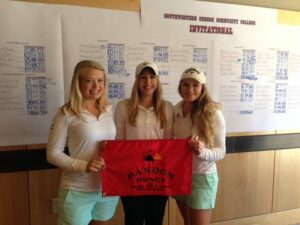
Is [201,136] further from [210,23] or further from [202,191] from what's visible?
[210,23]

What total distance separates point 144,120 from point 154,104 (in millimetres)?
122

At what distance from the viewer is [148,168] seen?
171 centimetres

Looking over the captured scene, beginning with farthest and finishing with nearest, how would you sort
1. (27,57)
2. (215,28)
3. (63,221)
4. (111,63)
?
1. (215,28)
2. (111,63)
3. (27,57)
4. (63,221)

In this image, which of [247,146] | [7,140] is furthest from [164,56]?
[7,140]

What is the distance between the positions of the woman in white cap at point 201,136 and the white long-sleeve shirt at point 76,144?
1.70 ft

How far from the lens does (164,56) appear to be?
2.39m

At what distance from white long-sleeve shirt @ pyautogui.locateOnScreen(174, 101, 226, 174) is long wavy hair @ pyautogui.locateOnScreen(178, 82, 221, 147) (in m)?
0.03

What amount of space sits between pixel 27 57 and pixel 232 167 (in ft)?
6.43

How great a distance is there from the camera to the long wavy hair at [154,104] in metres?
1.74

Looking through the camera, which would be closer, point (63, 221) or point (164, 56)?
point (63, 221)

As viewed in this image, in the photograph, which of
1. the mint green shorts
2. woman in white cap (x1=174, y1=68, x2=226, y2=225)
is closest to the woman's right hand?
the mint green shorts

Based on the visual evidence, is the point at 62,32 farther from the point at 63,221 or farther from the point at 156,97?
the point at 63,221

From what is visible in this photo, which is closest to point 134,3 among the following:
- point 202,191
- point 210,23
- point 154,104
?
point 210,23

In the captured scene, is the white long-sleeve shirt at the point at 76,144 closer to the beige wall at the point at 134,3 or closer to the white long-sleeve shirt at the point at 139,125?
the white long-sleeve shirt at the point at 139,125
